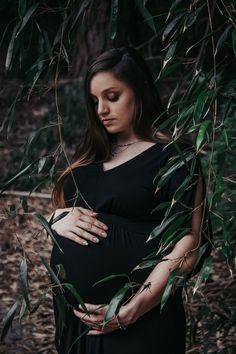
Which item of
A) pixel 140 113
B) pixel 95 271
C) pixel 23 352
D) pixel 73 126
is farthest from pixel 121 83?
pixel 73 126

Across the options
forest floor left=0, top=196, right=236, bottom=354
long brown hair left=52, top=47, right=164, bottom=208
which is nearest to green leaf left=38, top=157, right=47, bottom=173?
long brown hair left=52, top=47, right=164, bottom=208

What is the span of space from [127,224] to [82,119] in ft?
13.9

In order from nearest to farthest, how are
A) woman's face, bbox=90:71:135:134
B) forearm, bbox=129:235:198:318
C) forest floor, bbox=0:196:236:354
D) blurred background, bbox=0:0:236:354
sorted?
1. blurred background, bbox=0:0:236:354
2. forearm, bbox=129:235:198:318
3. woman's face, bbox=90:71:135:134
4. forest floor, bbox=0:196:236:354

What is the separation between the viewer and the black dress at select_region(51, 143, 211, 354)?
5.77 feet

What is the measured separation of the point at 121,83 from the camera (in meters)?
1.78

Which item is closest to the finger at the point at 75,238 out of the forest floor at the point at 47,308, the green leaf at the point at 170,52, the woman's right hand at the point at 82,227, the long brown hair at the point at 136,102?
the woman's right hand at the point at 82,227

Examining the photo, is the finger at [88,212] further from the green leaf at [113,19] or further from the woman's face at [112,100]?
the green leaf at [113,19]

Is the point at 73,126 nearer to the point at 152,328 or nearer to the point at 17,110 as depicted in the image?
the point at 17,110

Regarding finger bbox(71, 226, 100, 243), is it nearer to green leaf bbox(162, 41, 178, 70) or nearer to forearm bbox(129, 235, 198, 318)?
forearm bbox(129, 235, 198, 318)

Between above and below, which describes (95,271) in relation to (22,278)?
below

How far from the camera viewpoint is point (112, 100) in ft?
5.85

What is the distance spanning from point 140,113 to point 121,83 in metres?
0.10

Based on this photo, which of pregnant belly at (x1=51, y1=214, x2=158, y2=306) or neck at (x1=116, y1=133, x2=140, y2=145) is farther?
neck at (x1=116, y1=133, x2=140, y2=145)

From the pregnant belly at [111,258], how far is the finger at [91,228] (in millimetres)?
19
